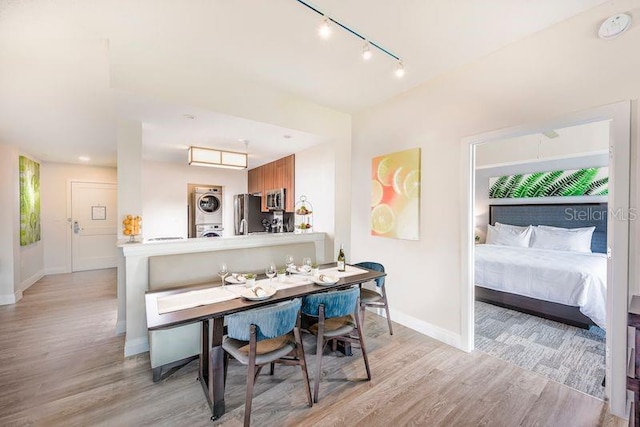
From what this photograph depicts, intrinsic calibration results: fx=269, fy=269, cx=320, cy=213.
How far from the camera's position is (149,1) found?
1844 millimetres

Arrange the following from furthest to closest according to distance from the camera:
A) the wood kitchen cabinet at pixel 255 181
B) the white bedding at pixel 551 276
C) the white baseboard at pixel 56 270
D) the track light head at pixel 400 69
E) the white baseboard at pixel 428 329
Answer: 1. the wood kitchen cabinet at pixel 255 181
2. the white baseboard at pixel 56 270
3. the white bedding at pixel 551 276
4. the white baseboard at pixel 428 329
5. the track light head at pixel 400 69

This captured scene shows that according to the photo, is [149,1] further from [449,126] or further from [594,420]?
[594,420]

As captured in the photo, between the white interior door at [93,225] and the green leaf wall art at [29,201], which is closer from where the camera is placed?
the green leaf wall art at [29,201]

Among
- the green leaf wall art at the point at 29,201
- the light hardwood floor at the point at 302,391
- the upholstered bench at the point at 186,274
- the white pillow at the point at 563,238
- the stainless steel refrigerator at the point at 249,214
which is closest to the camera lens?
the light hardwood floor at the point at 302,391

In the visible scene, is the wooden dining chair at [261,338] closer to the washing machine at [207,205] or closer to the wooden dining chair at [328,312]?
the wooden dining chair at [328,312]

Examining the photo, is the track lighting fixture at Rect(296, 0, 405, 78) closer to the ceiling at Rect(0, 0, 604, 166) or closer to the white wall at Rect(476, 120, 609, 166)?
the ceiling at Rect(0, 0, 604, 166)

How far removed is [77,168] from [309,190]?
18.4ft

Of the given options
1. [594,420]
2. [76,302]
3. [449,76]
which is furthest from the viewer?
[76,302]

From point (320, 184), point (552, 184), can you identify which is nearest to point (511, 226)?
point (552, 184)

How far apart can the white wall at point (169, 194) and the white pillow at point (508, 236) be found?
5.79 m

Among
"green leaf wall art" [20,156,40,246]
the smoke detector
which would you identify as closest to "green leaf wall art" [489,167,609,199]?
the smoke detector

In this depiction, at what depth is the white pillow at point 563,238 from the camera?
443 centimetres

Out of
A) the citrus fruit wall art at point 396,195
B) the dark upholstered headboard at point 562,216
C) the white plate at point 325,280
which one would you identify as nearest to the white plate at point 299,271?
the white plate at point 325,280

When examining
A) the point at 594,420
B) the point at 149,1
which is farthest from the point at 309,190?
the point at 594,420
